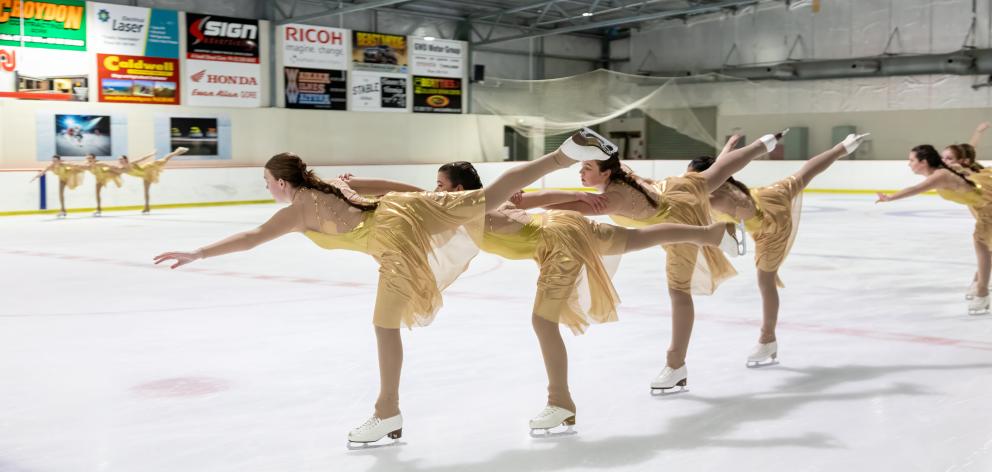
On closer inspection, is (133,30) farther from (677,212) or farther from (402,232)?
(402,232)

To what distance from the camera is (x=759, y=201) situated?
5668 millimetres

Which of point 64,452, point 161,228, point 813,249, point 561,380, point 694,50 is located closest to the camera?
point 64,452

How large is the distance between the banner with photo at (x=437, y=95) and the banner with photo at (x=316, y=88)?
2.63 metres

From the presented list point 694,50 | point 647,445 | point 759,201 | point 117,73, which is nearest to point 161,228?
point 117,73

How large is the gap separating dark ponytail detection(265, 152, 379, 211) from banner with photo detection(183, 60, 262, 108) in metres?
21.3

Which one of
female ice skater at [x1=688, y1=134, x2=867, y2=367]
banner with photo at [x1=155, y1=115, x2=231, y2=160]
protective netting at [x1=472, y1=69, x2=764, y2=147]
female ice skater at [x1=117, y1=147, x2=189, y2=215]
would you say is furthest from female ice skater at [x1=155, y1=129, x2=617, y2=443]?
banner with photo at [x1=155, y1=115, x2=231, y2=160]

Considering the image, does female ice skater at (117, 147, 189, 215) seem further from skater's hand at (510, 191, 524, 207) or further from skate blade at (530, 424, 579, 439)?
skate blade at (530, 424, 579, 439)

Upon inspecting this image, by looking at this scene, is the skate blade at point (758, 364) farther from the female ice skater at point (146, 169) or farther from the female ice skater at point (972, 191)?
the female ice skater at point (146, 169)

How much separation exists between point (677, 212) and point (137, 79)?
2078 centimetres

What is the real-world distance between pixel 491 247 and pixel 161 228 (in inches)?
522

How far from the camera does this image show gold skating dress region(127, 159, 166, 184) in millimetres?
19939

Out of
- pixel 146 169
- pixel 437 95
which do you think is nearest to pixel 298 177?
pixel 146 169

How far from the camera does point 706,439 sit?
4016 millimetres

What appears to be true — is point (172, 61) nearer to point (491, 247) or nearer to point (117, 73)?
point (117, 73)
